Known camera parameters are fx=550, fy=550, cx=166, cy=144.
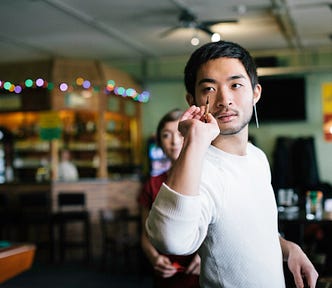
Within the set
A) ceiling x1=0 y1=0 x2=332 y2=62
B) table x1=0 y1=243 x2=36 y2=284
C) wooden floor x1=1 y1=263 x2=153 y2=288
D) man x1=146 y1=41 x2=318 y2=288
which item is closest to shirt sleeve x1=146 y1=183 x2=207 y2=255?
man x1=146 y1=41 x2=318 y2=288

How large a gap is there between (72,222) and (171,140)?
20.7 feet

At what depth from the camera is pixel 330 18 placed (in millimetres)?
7676

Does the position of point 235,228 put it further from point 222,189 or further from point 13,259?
point 13,259

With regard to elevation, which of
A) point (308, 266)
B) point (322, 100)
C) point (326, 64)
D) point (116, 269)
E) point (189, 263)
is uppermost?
point (326, 64)

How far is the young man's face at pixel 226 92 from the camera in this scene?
138 centimetres

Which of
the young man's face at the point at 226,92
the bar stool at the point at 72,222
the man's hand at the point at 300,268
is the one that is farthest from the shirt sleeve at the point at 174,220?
the bar stool at the point at 72,222

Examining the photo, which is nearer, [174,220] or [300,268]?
[174,220]

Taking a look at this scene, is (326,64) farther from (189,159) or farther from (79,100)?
(189,159)

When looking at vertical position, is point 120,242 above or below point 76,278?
above

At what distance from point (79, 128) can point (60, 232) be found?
2392mm

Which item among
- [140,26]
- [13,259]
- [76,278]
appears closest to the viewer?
[13,259]

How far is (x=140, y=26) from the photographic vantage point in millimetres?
7887

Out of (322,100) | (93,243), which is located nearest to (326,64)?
(322,100)

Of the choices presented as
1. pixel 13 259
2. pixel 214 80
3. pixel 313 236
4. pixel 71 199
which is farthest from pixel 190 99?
pixel 71 199
